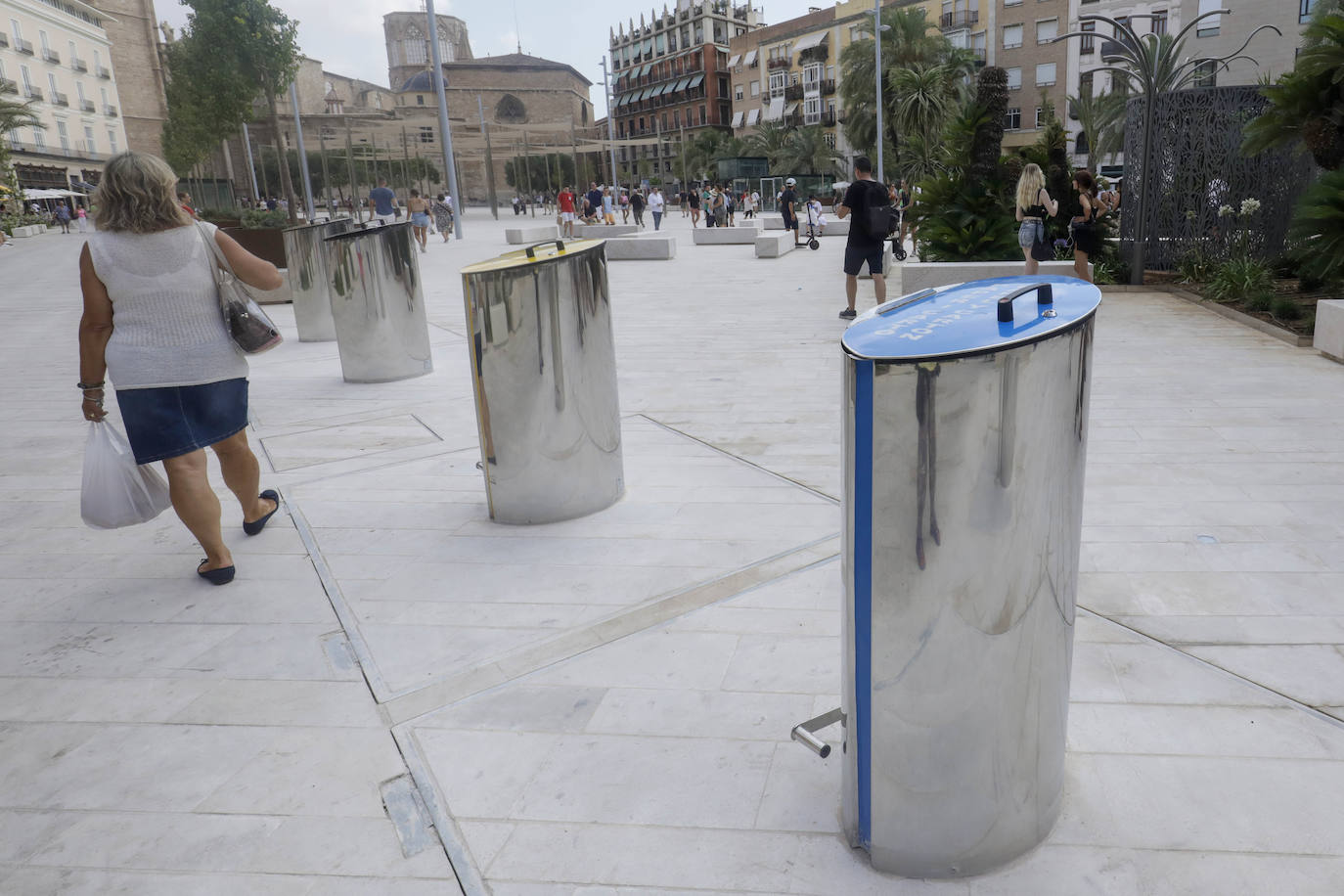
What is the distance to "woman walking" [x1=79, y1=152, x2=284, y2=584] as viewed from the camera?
3.26m

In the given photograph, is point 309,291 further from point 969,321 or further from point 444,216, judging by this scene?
point 444,216

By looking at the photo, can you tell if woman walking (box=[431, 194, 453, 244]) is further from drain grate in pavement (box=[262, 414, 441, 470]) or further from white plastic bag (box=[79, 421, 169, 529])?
white plastic bag (box=[79, 421, 169, 529])

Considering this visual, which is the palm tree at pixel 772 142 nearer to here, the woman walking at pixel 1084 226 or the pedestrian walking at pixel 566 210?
the pedestrian walking at pixel 566 210

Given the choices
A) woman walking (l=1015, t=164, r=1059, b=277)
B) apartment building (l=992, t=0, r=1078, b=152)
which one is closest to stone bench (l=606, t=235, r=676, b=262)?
woman walking (l=1015, t=164, r=1059, b=277)

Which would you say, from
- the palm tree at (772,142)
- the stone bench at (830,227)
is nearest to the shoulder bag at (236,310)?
the stone bench at (830,227)

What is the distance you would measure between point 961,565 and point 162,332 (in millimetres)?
2976

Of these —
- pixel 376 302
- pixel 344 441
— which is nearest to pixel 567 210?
pixel 376 302

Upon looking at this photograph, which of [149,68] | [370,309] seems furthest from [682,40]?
[370,309]

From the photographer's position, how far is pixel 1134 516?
3883 mm

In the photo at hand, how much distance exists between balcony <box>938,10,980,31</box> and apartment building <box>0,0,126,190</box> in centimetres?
4829

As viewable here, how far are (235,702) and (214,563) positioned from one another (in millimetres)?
1026

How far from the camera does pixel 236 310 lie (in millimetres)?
3496

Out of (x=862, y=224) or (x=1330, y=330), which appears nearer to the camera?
(x=1330, y=330)

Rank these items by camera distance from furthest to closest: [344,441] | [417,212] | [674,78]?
[674,78] → [417,212] → [344,441]
